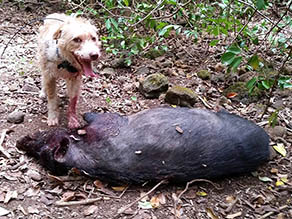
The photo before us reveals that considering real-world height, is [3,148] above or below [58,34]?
below

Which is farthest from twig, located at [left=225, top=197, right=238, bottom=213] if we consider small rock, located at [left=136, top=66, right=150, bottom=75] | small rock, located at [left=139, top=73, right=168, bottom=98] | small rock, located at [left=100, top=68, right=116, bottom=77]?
small rock, located at [left=100, top=68, right=116, bottom=77]

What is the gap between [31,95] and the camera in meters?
4.58

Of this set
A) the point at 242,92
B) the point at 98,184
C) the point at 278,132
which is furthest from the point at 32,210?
the point at 242,92

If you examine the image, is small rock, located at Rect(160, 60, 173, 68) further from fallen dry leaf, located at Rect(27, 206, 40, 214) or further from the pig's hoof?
fallen dry leaf, located at Rect(27, 206, 40, 214)

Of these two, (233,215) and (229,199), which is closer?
(233,215)

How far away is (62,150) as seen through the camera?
Result: 3.42 meters

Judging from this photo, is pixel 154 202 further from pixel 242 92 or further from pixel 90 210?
pixel 242 92

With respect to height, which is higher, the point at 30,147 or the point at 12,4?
the point at 30,147

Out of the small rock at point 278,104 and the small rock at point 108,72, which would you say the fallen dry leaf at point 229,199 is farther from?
the small rock at point 108,72

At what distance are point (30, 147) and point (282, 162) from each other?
2620 millimetres

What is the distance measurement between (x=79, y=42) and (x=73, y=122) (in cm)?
102

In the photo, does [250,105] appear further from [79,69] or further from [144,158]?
[79,69]

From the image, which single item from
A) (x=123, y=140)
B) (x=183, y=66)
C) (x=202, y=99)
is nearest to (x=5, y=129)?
(x=123, y=140)

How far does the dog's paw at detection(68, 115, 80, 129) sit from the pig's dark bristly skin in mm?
266
